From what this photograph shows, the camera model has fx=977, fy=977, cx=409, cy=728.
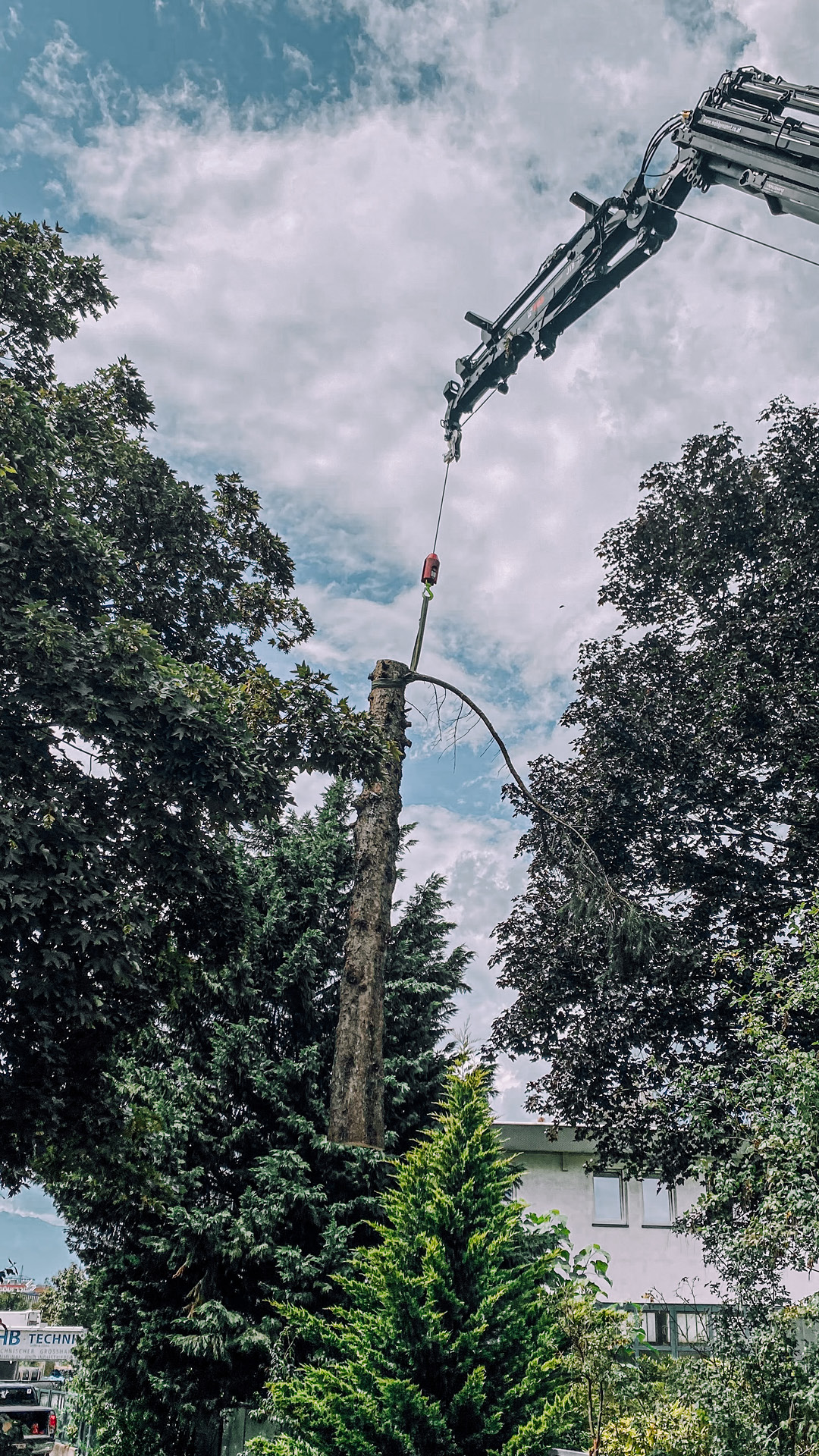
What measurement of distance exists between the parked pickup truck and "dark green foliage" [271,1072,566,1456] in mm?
14362

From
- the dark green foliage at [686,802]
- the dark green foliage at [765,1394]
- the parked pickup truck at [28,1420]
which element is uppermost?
the dark green foliage at [686,802]

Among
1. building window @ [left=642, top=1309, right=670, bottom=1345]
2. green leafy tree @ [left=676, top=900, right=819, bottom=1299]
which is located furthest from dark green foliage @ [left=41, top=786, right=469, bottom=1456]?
building window @ [left=642, top=1309, right=670, bottom=1345]

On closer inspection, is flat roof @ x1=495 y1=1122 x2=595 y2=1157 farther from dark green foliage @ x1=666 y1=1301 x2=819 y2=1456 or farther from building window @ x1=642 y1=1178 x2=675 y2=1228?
dark green foliage @ x1=666 y1=1301 x2=819 y2=1456

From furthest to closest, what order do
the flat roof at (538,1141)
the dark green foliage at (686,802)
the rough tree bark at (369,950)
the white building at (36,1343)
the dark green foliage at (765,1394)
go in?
the white building at (36,1343) < the flat roof at (538,1141) < the dark green foliage at (686,802) < the rough tree bark at (369,950) < the dark green foliage at (765,1394)

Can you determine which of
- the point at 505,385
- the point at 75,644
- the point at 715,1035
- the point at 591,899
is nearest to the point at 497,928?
the point at 715,1035

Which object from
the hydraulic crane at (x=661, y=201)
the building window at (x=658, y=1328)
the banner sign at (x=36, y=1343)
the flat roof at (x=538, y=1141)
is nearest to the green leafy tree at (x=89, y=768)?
the hydraulic crane at (x=661, y=201)

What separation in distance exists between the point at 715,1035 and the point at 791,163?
11.6 metres

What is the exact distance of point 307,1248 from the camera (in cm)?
1037

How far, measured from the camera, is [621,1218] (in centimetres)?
2258

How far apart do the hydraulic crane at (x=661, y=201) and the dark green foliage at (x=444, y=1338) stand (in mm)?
9075

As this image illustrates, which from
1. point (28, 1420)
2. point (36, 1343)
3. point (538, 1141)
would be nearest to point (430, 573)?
point (538, 1141)

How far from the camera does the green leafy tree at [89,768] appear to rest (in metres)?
8.97

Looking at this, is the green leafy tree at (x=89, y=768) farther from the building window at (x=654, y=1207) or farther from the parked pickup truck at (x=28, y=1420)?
the building window at (x=654, y=1207)

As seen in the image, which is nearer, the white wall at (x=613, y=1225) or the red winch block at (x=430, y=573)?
the red winch block at (x=430, y=573)
